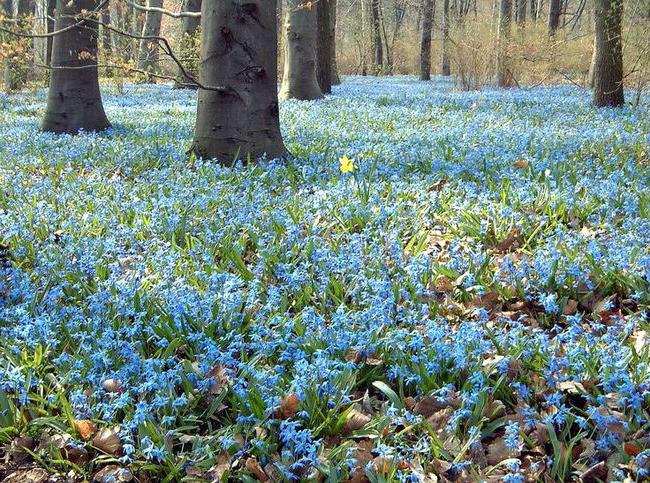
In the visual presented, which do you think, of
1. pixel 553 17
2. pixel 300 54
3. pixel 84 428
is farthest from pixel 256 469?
pixel 553 17

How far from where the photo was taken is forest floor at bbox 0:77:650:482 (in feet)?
7.19

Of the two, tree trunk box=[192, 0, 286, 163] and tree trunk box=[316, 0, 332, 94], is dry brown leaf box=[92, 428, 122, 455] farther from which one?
tree trunk box=[316, 0, 332, 94]

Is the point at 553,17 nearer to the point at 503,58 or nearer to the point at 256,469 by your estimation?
the point at 503,58

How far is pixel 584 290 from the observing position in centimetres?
329

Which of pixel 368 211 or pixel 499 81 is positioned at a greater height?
pixel 499 81

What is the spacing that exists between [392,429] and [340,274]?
1.37m

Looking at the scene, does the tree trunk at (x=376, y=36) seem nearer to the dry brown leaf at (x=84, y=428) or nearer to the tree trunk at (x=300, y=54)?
the tree trunk at (x=300, y=54)

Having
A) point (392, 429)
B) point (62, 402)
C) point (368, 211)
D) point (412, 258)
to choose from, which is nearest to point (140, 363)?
point (62, 402)

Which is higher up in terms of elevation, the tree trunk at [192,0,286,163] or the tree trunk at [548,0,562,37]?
the tree trunk at [548,0,562,37]

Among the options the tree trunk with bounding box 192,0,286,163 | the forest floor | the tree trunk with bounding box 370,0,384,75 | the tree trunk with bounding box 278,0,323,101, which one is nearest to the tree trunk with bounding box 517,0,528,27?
the tree trunk with bounding box 370,0,384,75

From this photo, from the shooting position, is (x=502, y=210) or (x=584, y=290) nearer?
(x=584, y=290)

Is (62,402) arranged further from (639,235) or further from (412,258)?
(639,235)

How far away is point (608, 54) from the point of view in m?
10.5

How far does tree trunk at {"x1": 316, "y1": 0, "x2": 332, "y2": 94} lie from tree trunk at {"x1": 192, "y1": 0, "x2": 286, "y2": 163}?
9433 mm
